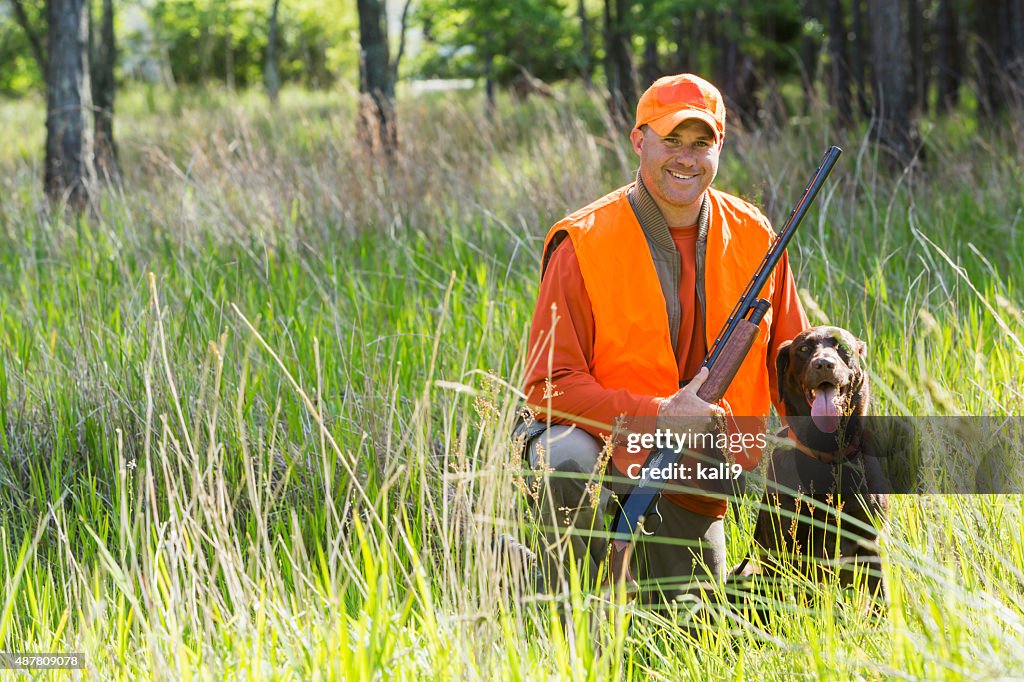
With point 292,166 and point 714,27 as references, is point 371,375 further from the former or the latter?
point 714,27

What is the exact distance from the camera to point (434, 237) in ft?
18.7

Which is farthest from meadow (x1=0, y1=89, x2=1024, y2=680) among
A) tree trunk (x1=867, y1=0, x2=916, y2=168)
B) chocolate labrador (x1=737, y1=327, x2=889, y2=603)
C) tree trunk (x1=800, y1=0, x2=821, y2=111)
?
tree trunk (x1=800, y1=0, x2=821, y2=111)

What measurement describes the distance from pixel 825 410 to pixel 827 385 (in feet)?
0.20

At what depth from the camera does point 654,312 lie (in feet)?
9.82

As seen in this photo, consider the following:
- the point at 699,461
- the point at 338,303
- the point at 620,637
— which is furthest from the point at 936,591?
the point at 338,303

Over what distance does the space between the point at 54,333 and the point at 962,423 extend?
313 centimetres

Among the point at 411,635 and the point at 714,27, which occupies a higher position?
the point at 714,27

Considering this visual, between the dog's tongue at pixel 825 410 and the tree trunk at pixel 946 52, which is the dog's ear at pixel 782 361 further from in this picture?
the tree trunk at pixel 946 52

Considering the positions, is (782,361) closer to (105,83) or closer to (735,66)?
(105,83)

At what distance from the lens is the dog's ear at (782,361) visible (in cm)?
283

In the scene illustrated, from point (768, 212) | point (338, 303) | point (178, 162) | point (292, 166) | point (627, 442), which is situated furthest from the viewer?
point (178, 162)

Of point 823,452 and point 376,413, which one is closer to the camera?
point 823,452

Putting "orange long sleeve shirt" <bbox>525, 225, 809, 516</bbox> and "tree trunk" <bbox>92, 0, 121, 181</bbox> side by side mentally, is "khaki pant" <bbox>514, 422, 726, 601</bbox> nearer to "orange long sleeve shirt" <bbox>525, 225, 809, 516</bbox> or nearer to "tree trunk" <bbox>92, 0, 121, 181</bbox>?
"orange long sleeve shirt" <bbox>525, 225, 809, 516</bbox>

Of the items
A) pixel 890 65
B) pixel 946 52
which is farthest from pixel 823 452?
pixel 946 52
